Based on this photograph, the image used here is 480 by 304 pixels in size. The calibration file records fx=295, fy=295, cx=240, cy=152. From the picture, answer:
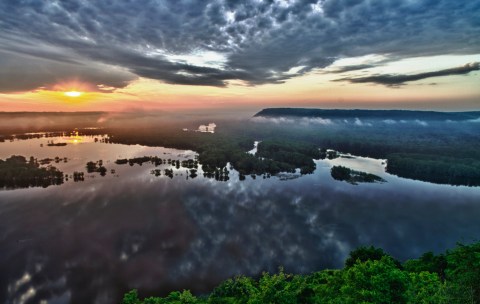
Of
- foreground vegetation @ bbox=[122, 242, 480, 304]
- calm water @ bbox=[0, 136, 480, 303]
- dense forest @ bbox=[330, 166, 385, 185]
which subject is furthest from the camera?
dense forest @ bbox=[330, 166, 385, 185]

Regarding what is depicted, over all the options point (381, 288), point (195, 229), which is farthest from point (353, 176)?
point (381, 288)

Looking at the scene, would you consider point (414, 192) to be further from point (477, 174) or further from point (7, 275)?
point (7, 275)

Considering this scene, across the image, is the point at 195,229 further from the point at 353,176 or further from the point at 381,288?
the point at 353,176

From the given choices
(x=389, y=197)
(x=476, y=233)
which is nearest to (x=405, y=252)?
(x=476, y=233)

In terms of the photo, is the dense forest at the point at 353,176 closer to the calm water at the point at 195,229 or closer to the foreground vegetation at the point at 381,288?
the calm water at the point at 195,229

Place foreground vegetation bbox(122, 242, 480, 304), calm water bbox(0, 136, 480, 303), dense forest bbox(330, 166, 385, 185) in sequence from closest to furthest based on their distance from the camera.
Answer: foreground vegetation bbox(122, 242, 480, 304), calm water bbox(0, 136, 480, 303), dense forest bbox(330, 166, 385, 185)

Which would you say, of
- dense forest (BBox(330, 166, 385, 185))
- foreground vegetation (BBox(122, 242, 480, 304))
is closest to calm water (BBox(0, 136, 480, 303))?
dense forest (BBox(330, 166, 385, 185))

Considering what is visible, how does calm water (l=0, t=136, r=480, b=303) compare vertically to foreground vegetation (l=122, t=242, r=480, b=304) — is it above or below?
below

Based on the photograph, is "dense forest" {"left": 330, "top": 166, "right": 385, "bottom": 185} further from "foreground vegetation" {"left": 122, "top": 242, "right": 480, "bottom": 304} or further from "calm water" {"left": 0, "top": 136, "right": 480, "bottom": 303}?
"foreground vegetation" {"left": 122, "top": 242, "right": 480, "bottom": 304}
